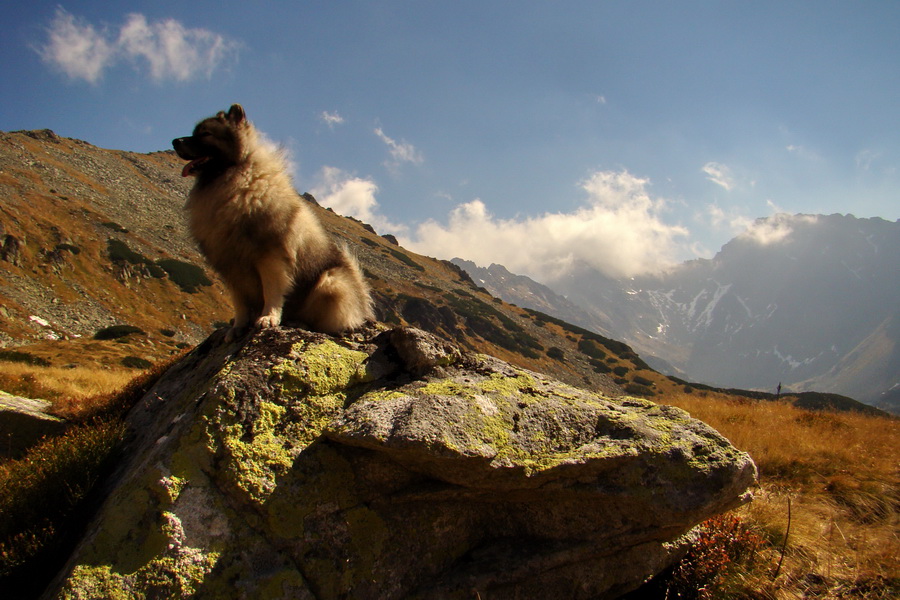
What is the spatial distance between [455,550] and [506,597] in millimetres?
513

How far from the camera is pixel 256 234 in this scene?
515 centimetres

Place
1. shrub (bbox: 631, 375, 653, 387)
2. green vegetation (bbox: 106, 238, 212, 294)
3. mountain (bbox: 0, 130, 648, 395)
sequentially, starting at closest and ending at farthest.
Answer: mountain (bbox: 0, 130, 648, 395)
green vegetation (bbox: 106, 238, 212, 294)
shrub (bbox: 631, 375, 653, 387)

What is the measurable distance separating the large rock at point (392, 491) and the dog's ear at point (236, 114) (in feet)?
9.62

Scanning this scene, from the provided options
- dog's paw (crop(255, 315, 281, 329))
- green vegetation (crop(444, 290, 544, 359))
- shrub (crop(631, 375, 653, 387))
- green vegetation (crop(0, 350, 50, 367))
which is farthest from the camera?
green vegetation (crop(444, 290, 544, 359))

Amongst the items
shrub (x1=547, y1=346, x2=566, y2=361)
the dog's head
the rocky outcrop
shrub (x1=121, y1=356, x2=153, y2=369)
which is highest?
shrub (x1=547, y1=346, x2=566, y2=361)

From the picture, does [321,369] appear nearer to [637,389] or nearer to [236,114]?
[236,114]

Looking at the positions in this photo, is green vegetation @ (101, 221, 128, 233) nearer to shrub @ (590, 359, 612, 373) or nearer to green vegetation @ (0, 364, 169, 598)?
green vegetation @ (0, 364, 169, 598)

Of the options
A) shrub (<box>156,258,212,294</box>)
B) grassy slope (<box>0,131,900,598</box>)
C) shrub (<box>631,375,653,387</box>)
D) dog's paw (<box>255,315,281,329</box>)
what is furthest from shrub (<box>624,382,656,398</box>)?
Answer: dog's paw (<box>255,315,281,329</box>)

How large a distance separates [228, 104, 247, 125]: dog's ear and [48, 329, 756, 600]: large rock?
293 centimetres

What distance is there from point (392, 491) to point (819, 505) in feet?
19.9

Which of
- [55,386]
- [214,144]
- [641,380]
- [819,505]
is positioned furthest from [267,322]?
[641,380]

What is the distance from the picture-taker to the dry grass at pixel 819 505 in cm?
414

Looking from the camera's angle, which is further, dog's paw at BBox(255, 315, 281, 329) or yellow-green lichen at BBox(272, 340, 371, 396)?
dog's paw at BBox(255, 315, 281, 329)

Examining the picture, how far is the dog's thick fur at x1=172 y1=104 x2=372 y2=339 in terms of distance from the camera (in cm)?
516
